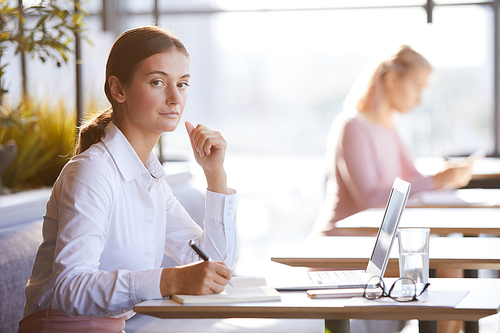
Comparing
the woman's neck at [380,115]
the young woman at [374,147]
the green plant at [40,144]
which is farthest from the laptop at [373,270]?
the green plant at [40,144]

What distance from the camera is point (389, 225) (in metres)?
1.48

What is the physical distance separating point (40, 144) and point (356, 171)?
→ 1.65 metres

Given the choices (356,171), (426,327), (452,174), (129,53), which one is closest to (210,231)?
(129,53)

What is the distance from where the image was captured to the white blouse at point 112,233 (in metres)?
1.34

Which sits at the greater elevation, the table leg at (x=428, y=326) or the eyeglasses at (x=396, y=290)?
the eyeglasses at (x=396, y=290)

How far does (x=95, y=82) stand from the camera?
12.1 feet

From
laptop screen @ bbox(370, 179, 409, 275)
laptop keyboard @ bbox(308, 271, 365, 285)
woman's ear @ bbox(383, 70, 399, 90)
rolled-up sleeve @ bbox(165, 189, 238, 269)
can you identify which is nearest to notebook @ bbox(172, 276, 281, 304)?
laptop keyboard @ bbox(308, 271, 365, 285)

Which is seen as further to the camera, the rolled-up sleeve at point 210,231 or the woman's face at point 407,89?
the woman's face at point 407,89

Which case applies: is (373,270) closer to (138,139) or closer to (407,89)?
(138,139)

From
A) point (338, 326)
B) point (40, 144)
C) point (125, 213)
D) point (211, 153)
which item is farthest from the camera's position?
point (40, 144)

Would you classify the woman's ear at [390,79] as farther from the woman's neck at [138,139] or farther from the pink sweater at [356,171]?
the woman's neck at [138,139]

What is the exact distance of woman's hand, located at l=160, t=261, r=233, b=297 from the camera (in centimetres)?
131

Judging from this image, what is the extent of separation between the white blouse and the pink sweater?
0.99 metres

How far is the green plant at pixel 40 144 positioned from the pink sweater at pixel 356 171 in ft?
4.41
